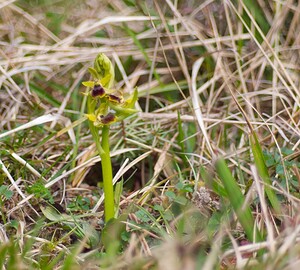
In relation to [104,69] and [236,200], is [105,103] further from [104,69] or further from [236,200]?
[236,200]

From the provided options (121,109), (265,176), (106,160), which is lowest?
(265,176)

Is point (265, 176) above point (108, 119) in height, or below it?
below

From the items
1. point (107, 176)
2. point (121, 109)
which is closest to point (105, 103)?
point (121, 109)

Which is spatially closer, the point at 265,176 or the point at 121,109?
the point at 121,109

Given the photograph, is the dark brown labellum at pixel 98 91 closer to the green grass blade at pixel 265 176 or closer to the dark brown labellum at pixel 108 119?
the dark brown labellum at pixel 108 119

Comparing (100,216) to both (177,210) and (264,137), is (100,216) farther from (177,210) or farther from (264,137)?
(264,137)

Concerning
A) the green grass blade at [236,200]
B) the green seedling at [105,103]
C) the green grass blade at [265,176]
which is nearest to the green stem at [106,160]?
the green seedling at [105,103]
